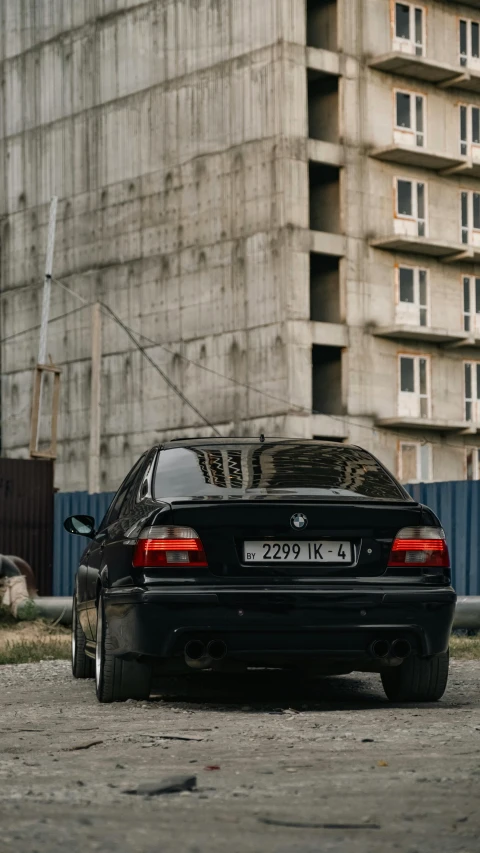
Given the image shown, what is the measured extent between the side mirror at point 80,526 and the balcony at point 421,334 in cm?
3689

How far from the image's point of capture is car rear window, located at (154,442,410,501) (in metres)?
9.05

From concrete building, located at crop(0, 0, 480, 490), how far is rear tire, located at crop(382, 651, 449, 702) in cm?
3587

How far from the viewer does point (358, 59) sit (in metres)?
48.5

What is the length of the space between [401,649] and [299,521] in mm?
918

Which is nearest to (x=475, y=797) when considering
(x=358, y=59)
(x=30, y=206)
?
(x=358, y=59)

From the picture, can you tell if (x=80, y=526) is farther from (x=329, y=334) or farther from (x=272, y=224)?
(x=329, y=334)

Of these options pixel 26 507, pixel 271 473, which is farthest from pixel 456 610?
pixel 26 507

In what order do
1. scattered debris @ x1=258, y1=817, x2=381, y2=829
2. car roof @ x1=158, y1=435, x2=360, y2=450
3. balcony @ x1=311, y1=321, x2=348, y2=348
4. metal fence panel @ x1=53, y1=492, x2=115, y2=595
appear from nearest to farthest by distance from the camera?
scattered debris @ x1=258, y1=817, x2=381, y2=829, car roof @ x1=158, y1=435, x2=360, y2=450, metal fence panel @ x1=53, y1=492, x2=115, y2=595, balcony @ x1=311, y1=321, x2=348, y2=348

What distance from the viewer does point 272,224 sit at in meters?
46.1

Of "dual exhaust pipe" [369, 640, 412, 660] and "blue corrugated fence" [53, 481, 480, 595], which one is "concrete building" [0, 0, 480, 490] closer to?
"blue corrugated fence" [53, 481, 480, 595]

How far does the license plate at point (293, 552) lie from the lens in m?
8.66

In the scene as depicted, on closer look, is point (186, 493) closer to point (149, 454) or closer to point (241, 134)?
point (149, 454)

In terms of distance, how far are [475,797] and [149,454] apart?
16.1ft

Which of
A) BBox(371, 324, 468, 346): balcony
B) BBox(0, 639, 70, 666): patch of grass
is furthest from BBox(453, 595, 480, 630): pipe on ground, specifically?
BBox(371, 324, 468, 346): balcony
